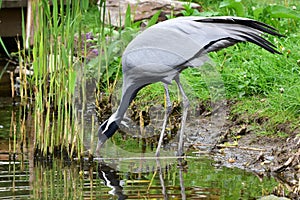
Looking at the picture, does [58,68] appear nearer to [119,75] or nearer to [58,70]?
[58,70]

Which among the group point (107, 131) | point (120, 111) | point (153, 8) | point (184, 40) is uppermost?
point (184, 40)

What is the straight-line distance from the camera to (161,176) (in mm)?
5156

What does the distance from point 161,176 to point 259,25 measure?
4.15 feet

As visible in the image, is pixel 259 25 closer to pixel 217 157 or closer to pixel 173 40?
pixel 173 40

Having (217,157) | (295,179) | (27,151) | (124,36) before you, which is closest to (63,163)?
(27,151)

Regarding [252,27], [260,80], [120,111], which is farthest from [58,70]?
[260,80]

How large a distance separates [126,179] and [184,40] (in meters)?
1.04

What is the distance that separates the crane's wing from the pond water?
0.69 metres

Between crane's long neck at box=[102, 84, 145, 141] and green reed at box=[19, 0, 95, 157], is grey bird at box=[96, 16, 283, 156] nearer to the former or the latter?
crane's long neck at box=[102, 84, 145, 141]

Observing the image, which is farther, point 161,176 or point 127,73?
point 127,73

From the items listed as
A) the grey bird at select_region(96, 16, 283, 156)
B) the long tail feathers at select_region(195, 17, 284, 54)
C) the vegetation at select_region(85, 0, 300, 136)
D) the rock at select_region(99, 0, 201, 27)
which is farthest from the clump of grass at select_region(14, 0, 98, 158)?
the rock at select_region(99, 0, 201, 27)

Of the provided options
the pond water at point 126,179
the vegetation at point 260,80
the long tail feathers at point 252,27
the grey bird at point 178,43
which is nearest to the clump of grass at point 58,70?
the pond water at point 126,179

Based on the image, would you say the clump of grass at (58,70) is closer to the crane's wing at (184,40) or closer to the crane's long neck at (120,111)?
the crane's long neck at (120,111)

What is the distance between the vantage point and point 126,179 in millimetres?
5121
